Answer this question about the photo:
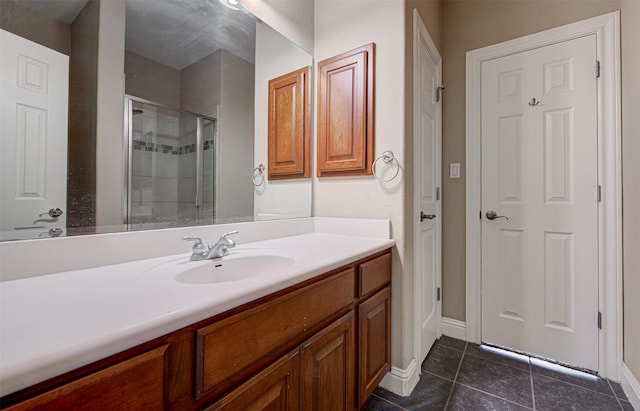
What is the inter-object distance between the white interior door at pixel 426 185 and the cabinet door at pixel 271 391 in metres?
1.00

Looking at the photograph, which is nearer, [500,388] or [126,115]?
[126,115]

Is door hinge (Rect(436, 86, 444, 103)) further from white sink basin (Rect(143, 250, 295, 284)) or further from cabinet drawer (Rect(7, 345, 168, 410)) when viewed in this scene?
cabinet drawer (Rect(7, 345, 168, 410))

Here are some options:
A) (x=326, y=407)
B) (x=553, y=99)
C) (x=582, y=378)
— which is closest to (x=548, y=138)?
(x=553, y=99)

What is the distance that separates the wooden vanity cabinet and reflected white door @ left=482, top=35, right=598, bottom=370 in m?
1.14

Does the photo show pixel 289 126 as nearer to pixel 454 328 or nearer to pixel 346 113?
pixel 346 113

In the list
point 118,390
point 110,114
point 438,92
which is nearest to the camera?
point 118,390

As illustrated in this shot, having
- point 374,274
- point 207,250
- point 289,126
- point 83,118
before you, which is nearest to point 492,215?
point 374,274

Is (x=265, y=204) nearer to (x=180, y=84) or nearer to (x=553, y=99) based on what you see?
(x=180, y=84)

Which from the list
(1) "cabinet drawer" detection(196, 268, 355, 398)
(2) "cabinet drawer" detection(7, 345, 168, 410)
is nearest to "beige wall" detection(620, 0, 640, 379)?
(1) "cabinet drawer" detection(196, 268, 355, 398)

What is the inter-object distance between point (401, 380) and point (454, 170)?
1429mm

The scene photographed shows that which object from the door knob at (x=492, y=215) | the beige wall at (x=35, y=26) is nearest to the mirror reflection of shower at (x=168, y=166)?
the beige wall at (x=35, y=26)

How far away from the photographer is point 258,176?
154cm

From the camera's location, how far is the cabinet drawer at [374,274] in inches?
46.0

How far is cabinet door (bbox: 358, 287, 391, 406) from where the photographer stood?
3.85 ft
